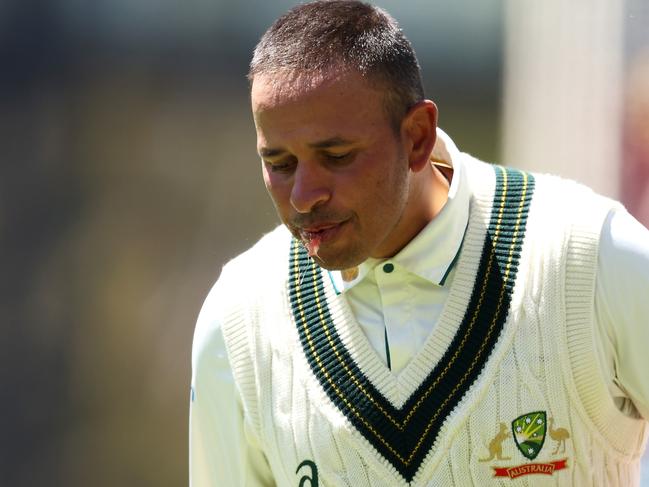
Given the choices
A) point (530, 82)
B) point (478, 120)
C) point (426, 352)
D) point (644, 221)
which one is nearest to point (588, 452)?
point (426, 352)

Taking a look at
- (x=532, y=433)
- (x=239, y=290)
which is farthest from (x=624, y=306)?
(x=239, y=290)

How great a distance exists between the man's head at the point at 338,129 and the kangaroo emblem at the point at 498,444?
1.28 feet

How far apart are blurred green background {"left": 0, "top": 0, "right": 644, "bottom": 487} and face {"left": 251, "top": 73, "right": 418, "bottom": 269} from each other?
3317mm

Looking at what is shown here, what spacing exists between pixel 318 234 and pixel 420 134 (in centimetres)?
27

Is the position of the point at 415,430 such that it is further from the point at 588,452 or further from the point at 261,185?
the point at 261,185

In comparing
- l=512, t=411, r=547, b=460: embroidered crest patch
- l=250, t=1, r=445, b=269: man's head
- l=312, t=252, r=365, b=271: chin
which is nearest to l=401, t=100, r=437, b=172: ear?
l=250, t=1, r=445, b=269: man's head

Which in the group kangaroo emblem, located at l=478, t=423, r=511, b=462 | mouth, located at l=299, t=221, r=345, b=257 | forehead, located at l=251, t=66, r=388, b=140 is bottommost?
kangaroo emblem, located at l=478, t=423, r=511, b=462

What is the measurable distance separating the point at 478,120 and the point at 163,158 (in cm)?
133

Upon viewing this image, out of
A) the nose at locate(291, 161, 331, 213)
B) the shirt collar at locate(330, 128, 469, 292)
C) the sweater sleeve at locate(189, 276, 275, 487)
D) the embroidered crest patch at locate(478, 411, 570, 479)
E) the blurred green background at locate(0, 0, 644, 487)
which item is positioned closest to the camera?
the nose at locate(291, 161, 331, 213)

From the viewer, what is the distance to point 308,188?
2268mm

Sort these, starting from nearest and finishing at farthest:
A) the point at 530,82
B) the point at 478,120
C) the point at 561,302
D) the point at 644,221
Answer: the point at 561,302 < the point at 644,221 < the point at 530,82 < the point at 478,120

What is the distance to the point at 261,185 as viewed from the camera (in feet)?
18.7

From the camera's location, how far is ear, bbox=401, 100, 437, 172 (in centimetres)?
239

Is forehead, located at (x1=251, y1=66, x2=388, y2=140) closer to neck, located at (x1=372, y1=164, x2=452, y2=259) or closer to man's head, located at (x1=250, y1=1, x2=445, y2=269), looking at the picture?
man's head, located at (x1=250, y1=1, x2=445, y2=269)
